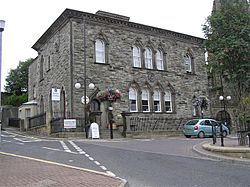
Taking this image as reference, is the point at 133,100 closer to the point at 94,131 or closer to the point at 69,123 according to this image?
the point at 94,131

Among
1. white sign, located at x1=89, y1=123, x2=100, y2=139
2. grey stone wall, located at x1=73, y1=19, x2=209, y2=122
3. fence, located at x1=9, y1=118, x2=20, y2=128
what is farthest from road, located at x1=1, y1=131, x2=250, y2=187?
fence, located at x1=9, y1=118, x2=20, y2=128

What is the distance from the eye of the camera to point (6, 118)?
41.7m

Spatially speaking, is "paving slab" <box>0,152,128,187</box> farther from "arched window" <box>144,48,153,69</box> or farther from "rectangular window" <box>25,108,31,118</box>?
"rectangular window" <box>25,108,31,118</box>

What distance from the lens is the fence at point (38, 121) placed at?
26125 mm

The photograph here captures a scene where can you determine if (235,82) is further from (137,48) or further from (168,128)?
(137,48)

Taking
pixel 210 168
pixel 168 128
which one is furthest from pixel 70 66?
pixel 210 168

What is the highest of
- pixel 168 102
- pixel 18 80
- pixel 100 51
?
pixel 18 80

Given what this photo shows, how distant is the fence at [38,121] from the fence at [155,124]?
7133mm

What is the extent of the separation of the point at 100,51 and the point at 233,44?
1571cm

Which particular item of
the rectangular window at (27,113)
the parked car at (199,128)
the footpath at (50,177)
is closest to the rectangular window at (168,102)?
the parked car at (199,128)

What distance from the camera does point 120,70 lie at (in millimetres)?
28406

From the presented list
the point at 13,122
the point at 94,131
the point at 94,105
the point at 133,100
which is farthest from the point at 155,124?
the point at 13,122

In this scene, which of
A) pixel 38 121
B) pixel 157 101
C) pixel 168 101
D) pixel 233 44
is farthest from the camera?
pixel 168 101

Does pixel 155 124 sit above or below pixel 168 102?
below
